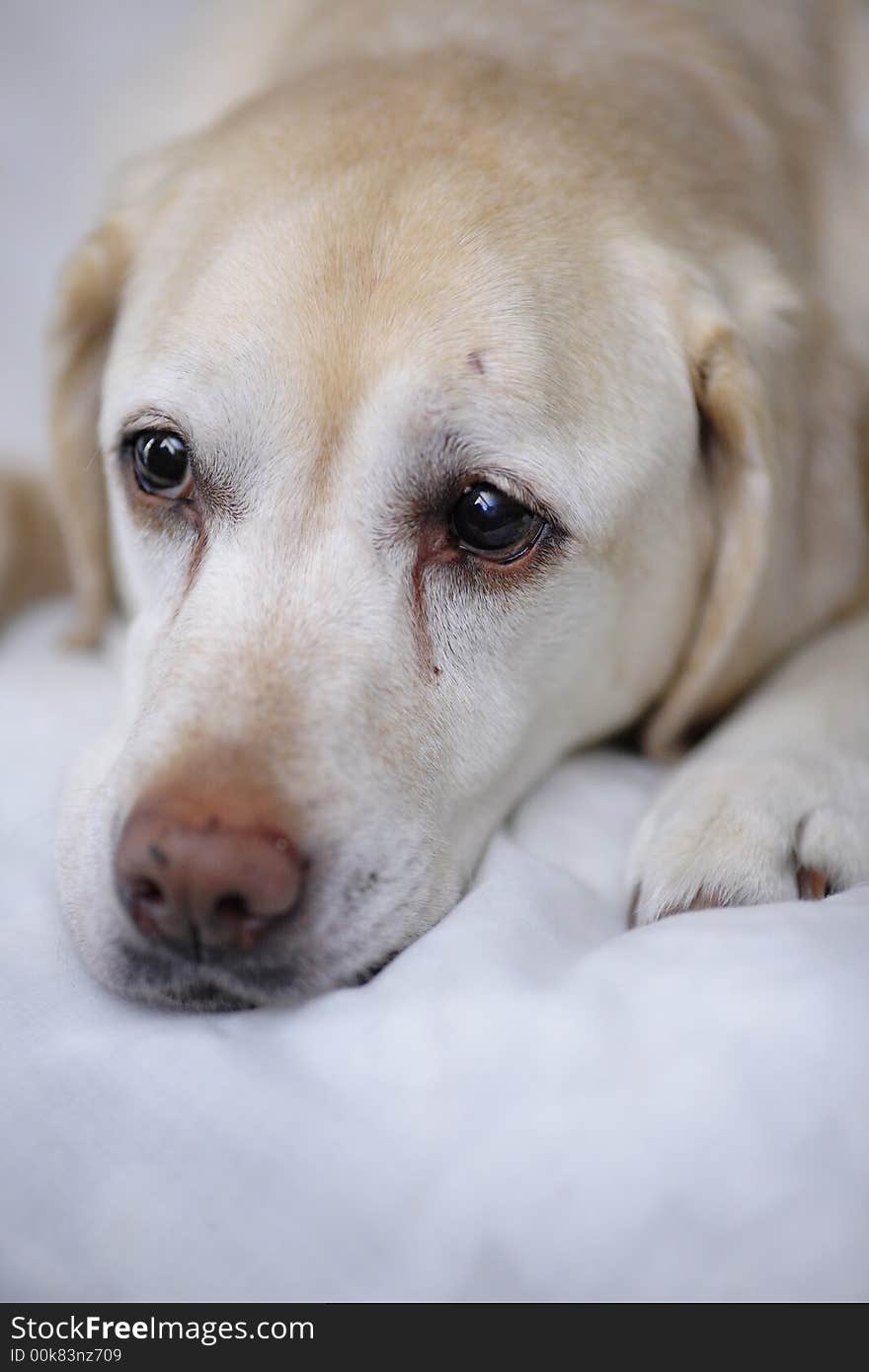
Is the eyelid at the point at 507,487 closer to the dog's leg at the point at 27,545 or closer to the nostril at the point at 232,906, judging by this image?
the nostril at the point at 232,906

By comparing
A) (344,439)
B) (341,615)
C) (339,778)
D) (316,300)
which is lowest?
(339,778)

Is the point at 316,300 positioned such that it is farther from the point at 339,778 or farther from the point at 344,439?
the point at 339,778

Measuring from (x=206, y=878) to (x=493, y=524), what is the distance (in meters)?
0.67

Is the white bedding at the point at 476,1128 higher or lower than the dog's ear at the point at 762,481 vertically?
lower

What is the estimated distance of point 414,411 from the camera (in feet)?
5.55

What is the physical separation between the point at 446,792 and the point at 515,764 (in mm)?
194

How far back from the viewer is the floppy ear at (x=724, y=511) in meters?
1.97

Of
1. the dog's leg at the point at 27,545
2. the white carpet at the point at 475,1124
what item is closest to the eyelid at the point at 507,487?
the white carpet at the point at 475,1124

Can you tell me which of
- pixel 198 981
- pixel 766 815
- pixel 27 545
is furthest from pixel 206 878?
pixel 27 545

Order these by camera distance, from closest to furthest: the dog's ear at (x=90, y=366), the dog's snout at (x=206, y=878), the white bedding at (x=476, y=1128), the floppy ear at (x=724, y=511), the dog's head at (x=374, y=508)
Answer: the white bedding at (x=476, y=1128), the dog's snout at (x=206, y=878), the dog's head at (x=374, y=508), the floppy ear at (x=724, y=511), the dog's ear at (x=90, y=366)

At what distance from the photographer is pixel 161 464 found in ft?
6.29

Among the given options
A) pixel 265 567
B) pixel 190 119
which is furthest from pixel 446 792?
pixel 190 119

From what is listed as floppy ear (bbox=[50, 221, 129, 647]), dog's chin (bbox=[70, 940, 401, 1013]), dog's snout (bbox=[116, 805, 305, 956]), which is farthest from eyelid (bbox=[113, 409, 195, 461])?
dog's chin (bbox=[70, 940, 401, 1013])

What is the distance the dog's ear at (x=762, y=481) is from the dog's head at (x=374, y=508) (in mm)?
11
